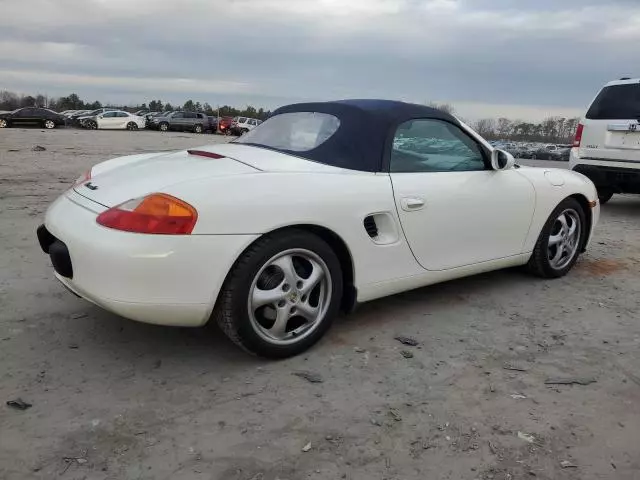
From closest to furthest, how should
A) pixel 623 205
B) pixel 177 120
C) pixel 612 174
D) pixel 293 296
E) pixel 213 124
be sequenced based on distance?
pixel 293 296, pixel 612 174, pixel 623 205, pixel 177 120, pixel 213 124

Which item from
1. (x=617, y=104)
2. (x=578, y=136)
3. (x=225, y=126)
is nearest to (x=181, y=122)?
(x=225, y=126)

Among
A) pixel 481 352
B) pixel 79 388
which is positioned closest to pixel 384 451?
pixel 481 352

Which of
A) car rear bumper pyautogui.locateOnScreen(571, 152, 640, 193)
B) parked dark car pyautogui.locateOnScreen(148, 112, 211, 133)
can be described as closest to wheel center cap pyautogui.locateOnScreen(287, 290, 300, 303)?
car rear bumper pyautogui.locateOnScreen(571, 152, 640, 193)

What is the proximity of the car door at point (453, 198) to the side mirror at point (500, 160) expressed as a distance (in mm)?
48

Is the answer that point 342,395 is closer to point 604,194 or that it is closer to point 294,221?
point 294,221

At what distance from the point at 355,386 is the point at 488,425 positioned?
62cm

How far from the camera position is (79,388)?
2553mm

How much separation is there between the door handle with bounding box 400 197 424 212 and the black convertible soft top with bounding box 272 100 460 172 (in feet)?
0.73

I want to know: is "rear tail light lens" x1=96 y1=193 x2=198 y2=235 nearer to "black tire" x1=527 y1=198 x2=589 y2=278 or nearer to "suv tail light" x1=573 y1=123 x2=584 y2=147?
"black tire" x1=527 y1=198 x2=589 y2=278

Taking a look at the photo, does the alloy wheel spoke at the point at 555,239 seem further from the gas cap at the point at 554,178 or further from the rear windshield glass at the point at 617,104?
the rear windshield glass at the point at 617,104

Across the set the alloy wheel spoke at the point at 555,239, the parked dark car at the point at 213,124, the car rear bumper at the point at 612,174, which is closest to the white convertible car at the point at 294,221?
the alloy wheel spoke at the point at 555,239

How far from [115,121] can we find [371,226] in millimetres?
38382

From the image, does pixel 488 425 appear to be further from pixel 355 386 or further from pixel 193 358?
pixel 193 358

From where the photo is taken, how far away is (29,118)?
35.0m
